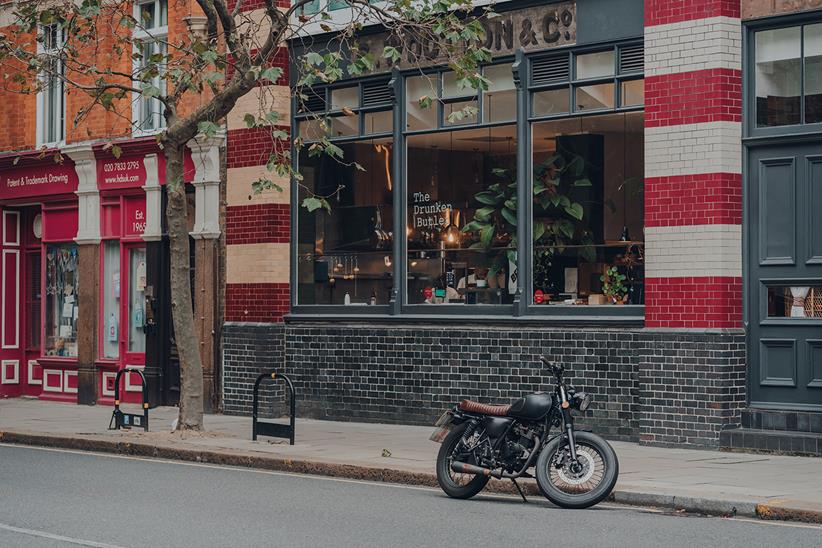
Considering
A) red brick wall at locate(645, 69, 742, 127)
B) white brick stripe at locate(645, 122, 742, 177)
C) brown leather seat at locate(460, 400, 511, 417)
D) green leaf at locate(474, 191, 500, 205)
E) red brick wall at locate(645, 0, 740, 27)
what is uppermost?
red brick wall at locate(645, 0, 740, 27)

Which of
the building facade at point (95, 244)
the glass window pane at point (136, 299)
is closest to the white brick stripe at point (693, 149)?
the building facade at point (95, 244)

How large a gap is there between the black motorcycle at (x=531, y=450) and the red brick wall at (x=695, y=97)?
474cm

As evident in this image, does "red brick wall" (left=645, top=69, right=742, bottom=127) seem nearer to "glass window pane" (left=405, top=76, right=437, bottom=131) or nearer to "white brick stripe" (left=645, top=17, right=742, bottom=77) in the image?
"white brick stripe" (left=645, top=17, right=742, bottom=77)

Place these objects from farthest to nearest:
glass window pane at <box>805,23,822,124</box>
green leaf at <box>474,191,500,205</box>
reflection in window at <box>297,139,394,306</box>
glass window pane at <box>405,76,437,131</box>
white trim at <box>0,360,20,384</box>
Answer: white trim at <box>0,360,20,384</box> → reflection in window at <box>297,139,394,306</box> → glass window pane at <box>405,76,437,131</box> → green leaf at <box>474,191,500,205</box> → glass window pane at <box>805,23,822,124</box>

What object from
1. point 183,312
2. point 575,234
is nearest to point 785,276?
point 575,234

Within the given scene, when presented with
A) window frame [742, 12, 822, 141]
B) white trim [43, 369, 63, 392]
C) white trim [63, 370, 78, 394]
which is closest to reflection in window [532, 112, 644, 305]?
window frame [742, 12, 822, 141]

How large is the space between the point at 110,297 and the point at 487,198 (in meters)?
8.49

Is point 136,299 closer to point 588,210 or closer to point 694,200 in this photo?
point 588,210

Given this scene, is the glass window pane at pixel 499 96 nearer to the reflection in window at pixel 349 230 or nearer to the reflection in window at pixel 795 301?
the reflection in window at pixel 349 230

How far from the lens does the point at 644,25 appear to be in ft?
50.1

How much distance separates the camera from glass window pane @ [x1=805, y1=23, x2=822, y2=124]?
14.1 meters

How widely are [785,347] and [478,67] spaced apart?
18.6 feet

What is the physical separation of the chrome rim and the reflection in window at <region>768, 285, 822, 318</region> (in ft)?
15.2

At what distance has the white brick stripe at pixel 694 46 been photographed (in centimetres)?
1456
